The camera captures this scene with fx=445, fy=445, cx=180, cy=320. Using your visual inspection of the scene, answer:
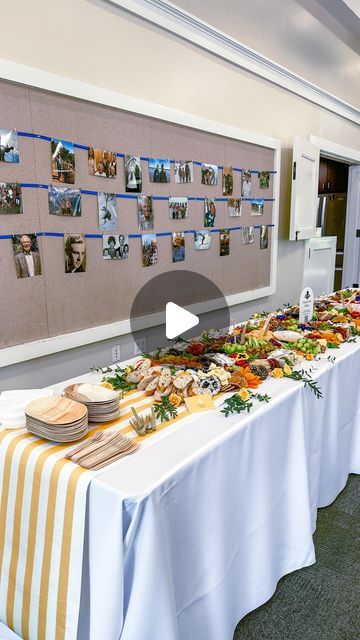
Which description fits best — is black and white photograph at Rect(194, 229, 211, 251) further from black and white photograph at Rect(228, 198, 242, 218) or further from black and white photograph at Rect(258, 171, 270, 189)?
black and white photograph at Rect(258, 171, 270, 189)

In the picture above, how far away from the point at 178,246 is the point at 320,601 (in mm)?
2362

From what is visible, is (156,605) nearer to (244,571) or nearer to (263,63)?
(244,571)

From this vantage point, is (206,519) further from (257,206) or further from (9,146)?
(257,206)

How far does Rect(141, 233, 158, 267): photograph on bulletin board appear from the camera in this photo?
301 cm

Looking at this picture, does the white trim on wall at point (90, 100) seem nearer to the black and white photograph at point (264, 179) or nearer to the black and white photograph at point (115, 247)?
the black and white photograph at point (264, 179)

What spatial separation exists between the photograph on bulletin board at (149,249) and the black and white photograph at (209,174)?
726 millimetres

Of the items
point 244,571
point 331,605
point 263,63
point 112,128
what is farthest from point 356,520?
point 263,63

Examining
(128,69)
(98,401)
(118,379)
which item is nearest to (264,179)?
(128,69)

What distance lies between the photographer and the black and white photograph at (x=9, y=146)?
213 cm

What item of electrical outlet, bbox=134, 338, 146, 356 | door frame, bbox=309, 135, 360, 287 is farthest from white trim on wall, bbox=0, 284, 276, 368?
door frame, bbox=309, 135, 360, 287

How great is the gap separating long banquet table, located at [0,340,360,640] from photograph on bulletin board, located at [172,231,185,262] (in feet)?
5.29

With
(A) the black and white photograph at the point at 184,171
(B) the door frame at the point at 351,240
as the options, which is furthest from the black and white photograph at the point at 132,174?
(B) the door frame at the point at 351,240

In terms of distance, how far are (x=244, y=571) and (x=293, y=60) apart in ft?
14.2

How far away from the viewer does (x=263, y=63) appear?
12.5 ft
